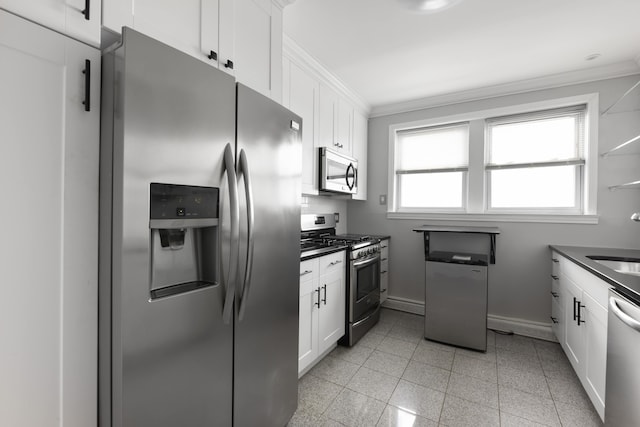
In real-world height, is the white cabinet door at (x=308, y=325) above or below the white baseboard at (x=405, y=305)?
above

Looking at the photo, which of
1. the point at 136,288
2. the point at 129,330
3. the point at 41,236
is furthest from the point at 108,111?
the point at 129,330

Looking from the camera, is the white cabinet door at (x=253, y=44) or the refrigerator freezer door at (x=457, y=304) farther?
the refrigerator freezer door at (x=457, y=304)

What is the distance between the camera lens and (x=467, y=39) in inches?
88.9

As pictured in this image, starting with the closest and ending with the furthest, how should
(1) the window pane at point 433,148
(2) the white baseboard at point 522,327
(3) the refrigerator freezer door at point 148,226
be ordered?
1. (3) the refrigerator freezer door at point 148,226
2. (2) the white baseboard at point 522,327
3. (1) the window pane at point 433,148

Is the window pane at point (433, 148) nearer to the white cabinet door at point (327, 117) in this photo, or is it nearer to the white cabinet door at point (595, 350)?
the white cabinet door at point (327, 117)

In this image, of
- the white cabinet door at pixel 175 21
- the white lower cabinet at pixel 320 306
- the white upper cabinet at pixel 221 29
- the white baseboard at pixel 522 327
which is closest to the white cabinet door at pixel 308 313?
the white lower cabinet at pixel 320 306

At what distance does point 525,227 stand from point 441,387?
6.31 feet

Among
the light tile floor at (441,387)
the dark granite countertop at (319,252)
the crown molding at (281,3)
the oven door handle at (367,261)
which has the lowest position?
the light tile floor at (441,387)

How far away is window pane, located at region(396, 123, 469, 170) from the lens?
11.2 feet

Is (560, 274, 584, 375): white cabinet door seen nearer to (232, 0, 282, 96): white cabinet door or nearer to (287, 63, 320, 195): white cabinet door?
(287, 63, 320, 195): white cabinet door

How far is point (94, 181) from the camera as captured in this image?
3.02 feet

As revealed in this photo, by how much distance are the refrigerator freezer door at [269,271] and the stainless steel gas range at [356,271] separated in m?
0.68

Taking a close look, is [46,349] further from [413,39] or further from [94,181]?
[413,39]

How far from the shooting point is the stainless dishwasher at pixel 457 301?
8.61 feet
